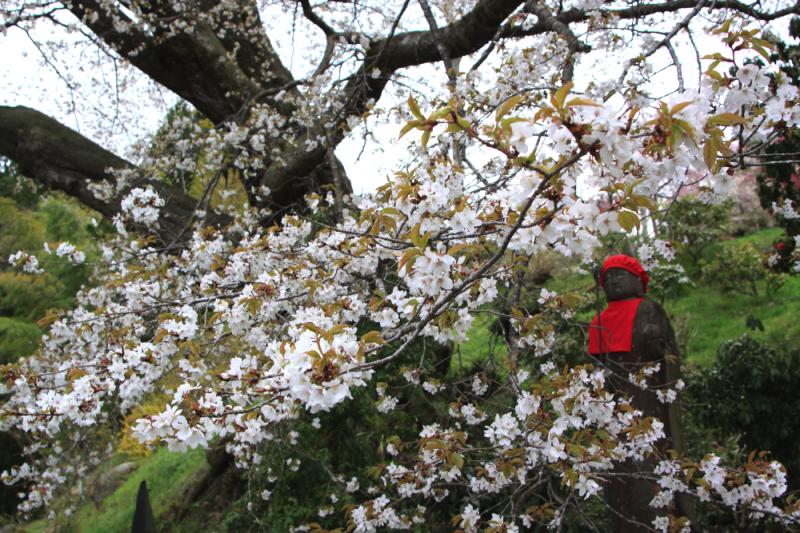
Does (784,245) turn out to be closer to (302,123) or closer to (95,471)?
(302,123)

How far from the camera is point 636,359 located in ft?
11.0

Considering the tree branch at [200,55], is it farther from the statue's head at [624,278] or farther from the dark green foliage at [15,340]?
the dark green foliage at [15,340]

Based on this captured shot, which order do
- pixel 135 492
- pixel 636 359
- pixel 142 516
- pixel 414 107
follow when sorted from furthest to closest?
pixel 135 492
pixel 636 359
pixel 142 516
pixel 414 107

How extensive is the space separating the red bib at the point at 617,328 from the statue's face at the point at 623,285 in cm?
4

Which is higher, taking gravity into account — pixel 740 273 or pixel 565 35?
pixel 565 35

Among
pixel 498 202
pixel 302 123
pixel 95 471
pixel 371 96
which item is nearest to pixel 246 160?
pixel 302 123

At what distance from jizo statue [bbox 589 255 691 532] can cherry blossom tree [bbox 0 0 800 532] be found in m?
0.15

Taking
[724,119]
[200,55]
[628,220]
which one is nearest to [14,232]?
[200,55]

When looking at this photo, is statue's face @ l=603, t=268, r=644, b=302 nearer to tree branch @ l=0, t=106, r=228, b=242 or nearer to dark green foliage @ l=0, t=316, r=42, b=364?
tree branch @ l=0, t=106, r=228, b=242

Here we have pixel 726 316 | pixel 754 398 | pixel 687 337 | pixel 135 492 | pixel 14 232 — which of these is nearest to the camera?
pixel 754 398

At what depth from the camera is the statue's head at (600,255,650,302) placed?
3492mm

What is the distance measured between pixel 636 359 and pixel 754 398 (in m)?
1.26

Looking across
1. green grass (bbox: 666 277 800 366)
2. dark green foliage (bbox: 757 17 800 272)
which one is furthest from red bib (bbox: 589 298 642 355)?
green grass (bbox: 666 277 800 366)

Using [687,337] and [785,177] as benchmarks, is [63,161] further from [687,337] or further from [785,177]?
[687,337]
